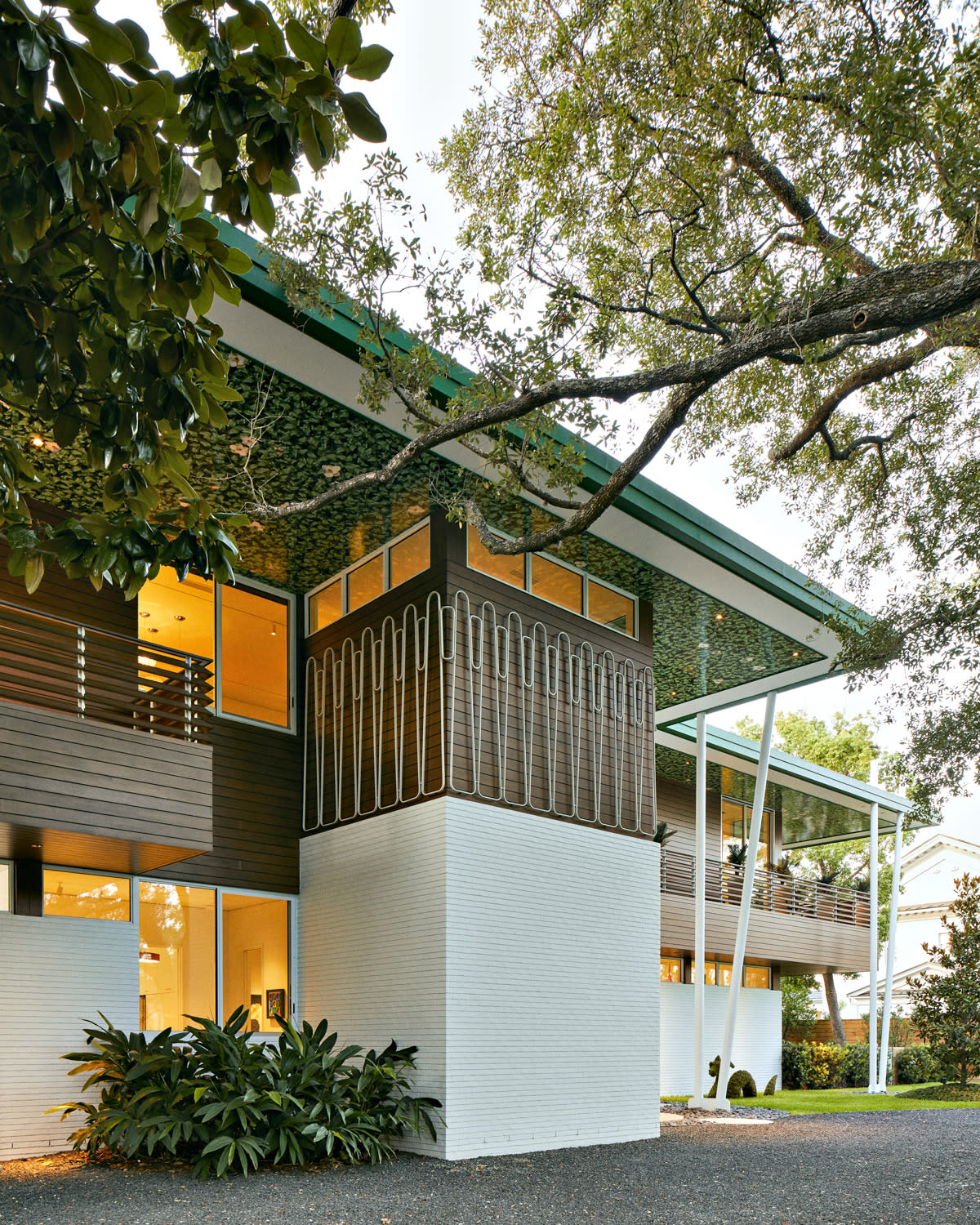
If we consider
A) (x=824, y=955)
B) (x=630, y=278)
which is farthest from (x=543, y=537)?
(x=824, y=955)

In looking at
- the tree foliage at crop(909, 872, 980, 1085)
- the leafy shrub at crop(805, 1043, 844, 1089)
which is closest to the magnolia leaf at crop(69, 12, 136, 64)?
the tree foliage at crop(909, 872, 980, 1085)

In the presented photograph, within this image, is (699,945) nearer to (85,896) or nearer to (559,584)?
(559,584)

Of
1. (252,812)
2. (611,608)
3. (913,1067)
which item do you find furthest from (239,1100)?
(913,1067)

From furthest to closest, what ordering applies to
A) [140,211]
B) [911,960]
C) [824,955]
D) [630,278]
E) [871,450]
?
1. [911,960]
2. [824,955]
3. [871,450]
4. [630,278]
5. [140,211]

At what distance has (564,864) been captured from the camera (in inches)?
403

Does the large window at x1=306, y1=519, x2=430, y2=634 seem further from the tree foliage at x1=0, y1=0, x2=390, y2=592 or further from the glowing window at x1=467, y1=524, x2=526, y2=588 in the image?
the tree foliage at x1=0, y1=0, x2=390, y2=592

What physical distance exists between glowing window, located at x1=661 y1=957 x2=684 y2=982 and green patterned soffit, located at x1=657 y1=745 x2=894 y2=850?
10.4ft

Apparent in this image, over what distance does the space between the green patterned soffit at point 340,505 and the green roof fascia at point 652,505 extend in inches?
18.4

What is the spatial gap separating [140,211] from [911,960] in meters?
39.5

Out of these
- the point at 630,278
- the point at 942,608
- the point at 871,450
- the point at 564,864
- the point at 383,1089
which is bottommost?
the point at 383,1089

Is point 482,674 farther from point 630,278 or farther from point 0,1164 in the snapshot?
point 0,1164

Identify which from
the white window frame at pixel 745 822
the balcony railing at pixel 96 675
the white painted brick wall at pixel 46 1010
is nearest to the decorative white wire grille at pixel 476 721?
the balcony railing at pixel 96 675

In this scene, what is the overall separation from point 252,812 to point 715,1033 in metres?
11.0

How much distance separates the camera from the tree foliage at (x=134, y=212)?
176 cm
